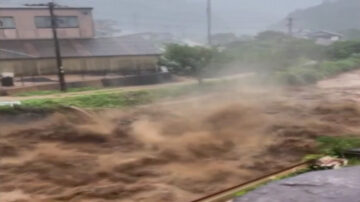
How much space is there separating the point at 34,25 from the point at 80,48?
4.20 m

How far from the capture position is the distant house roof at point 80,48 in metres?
29.0

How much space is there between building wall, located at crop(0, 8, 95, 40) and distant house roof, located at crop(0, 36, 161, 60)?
20.4 inches

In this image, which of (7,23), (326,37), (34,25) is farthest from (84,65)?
(326,37)

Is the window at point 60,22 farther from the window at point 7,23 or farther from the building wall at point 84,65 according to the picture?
the building wall at point 84,65

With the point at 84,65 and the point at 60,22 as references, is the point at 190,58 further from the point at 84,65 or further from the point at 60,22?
the point at 60,22

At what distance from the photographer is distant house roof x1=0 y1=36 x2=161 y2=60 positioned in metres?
29.0

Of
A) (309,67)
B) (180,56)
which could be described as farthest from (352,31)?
(180,56)

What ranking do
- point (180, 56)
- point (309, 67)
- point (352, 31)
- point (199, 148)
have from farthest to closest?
point (352, 31) → point (309, 67) → point (180, 56) → point (199, 148)

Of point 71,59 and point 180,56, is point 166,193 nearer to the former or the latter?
point 180,56

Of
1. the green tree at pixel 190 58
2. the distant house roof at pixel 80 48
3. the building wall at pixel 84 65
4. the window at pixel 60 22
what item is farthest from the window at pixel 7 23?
the green tree at pixel 190 58

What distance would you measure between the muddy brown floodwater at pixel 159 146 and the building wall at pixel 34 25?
16650 mm

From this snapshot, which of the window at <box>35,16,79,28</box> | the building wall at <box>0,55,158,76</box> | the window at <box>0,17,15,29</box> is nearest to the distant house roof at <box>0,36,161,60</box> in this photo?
the building wall at <box>0,55,158,76</box>

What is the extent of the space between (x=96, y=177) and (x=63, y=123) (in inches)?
233

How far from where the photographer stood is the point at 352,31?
54594 millimetres
